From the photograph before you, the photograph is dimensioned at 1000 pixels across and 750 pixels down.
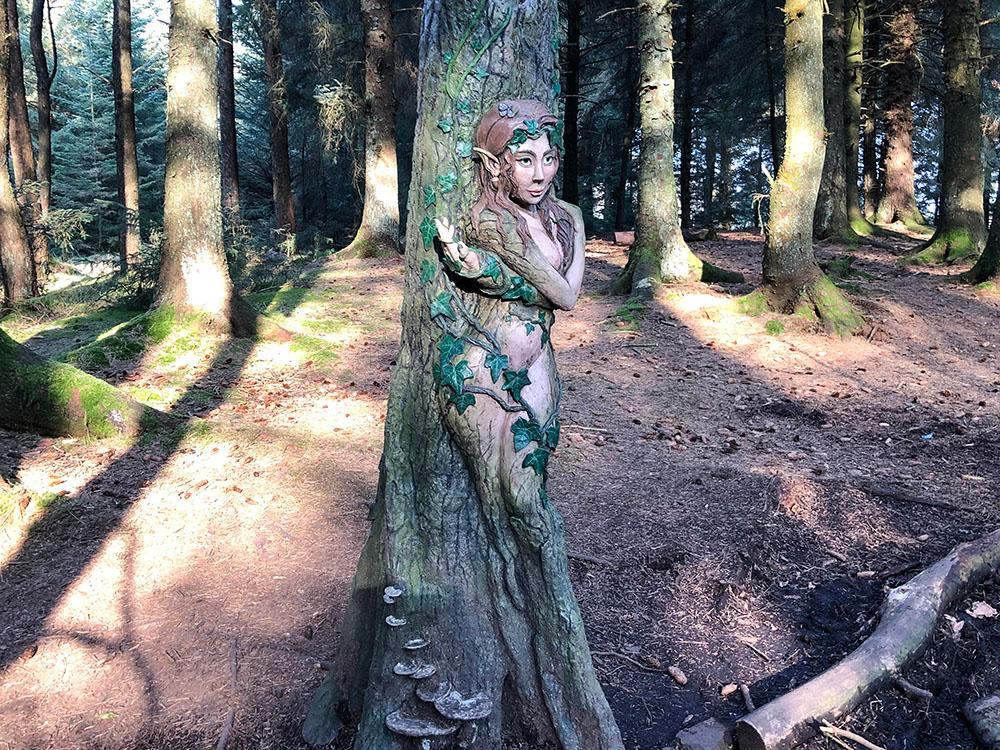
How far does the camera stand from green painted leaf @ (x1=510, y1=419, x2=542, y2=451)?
2.87 meters

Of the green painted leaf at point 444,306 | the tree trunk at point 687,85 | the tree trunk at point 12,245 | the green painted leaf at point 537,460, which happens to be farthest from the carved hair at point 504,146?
the tree trunk at point 687,85

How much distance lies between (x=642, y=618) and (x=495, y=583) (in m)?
1.68

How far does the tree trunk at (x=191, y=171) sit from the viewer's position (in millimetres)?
8594

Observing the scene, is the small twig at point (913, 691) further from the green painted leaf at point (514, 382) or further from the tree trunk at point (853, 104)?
the tree trunk at point (853, 104)

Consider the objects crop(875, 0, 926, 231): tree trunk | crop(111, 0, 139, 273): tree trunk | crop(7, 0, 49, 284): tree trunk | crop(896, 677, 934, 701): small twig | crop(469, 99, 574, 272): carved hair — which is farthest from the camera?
crop(875, 0, 926, 231): tree trunk

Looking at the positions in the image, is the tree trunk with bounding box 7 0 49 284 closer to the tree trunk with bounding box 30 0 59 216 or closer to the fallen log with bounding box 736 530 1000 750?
the tree trunk with bounding box 30 0 59 216

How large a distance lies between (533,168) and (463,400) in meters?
0.94

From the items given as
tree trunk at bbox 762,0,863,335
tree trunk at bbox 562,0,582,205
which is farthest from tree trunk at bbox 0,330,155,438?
tree trunk at bbox 562,0,582,205

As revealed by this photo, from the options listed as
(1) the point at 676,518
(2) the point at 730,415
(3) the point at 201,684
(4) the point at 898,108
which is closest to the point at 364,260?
(2) the point at 730,415

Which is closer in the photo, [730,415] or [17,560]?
[17,560]

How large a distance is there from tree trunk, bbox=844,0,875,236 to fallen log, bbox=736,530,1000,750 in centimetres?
1584

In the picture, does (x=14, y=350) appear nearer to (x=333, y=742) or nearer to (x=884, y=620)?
(x=333, y=742)

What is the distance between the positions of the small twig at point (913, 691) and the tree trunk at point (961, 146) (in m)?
12.7

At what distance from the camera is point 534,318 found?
2926mm
